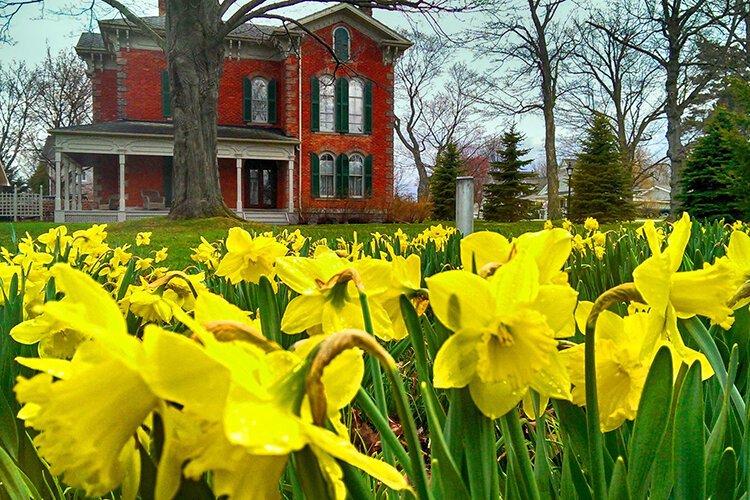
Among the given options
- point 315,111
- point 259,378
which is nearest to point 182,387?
point 259,378

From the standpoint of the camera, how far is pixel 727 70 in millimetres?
16109

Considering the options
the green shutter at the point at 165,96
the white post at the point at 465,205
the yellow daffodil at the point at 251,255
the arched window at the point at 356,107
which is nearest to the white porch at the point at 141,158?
the green shutter at the point at 165,96

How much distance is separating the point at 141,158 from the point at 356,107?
6.76 m

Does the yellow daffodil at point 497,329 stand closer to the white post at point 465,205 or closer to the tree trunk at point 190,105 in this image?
the white post at point 465,205

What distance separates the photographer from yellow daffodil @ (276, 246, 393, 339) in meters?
0.60

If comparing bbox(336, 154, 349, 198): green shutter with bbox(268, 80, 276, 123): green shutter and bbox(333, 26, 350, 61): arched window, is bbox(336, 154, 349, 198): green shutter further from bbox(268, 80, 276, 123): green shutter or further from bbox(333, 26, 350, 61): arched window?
bbox(333, 26, 350, 61): arched window

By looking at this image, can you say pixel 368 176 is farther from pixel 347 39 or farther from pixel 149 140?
pixel 149 140

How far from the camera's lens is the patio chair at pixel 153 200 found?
56.7 feet

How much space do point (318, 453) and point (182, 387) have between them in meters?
0.09

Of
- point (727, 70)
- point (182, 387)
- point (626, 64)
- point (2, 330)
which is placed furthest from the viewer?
point (626, 64)

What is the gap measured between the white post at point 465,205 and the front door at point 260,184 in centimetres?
1531

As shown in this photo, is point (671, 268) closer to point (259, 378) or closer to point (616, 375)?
point (616, 375)

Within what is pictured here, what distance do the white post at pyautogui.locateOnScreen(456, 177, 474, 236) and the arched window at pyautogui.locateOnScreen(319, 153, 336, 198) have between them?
14.9 metres

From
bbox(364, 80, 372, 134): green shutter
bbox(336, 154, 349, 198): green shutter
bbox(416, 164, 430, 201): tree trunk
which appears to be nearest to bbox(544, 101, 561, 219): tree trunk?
bbox(364, 80, 372, 134): green shutter
